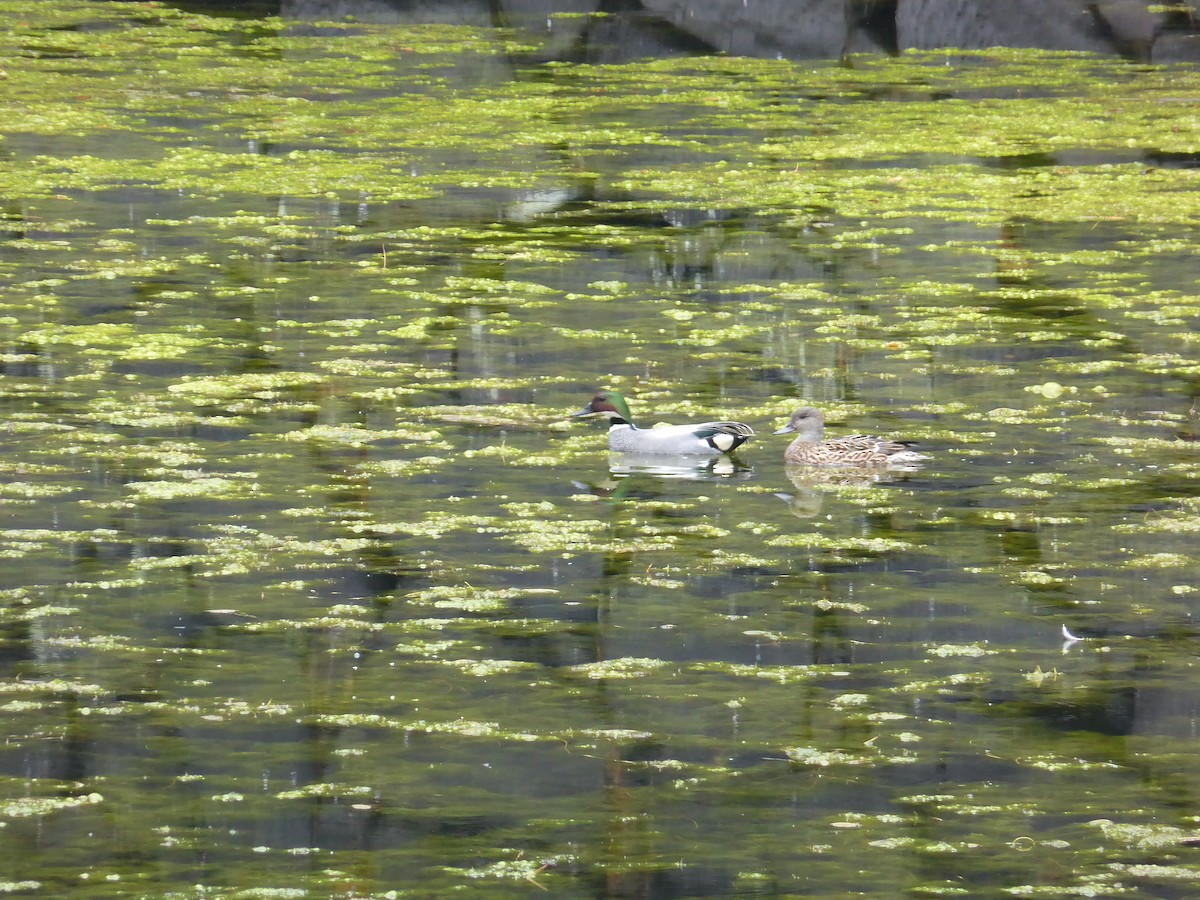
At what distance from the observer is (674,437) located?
775cm

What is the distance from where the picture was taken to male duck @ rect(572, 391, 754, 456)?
7.68 meters

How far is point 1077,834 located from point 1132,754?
0.54 meters

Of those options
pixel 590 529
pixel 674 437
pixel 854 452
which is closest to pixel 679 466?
pixel 674 437

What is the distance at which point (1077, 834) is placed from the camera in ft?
15.3

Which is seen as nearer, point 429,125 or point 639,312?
point 639,312

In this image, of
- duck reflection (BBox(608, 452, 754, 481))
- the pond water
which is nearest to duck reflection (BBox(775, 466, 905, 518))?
the pond water

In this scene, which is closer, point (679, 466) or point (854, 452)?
point (854, 452)

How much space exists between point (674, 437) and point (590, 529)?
0.95 metres

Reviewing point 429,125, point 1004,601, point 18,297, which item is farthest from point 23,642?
point 429,125

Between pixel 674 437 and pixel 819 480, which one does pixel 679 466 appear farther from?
pixel 819 480

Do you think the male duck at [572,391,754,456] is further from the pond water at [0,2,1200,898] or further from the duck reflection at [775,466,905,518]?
the duck reflection at [775,466,905,518]

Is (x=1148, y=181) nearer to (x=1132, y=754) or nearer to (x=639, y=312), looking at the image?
(x=639, y=312)

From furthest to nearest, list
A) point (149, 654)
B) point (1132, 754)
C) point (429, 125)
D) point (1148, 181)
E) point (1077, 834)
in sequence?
point (429, 125)
point (1148, 181)
point (149, 654)
point (1132, 754)
point (1077, 834)

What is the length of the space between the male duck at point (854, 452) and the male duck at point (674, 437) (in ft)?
0.78
